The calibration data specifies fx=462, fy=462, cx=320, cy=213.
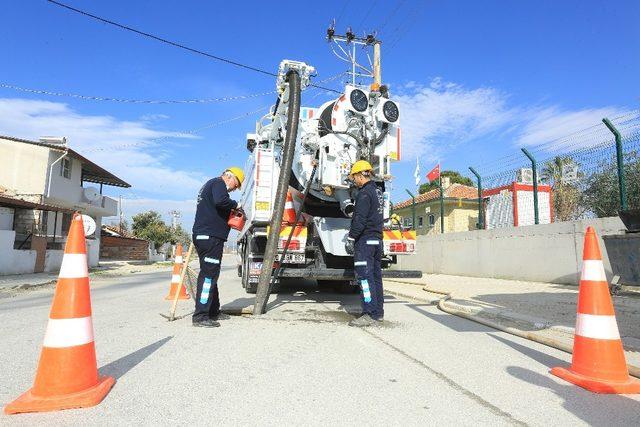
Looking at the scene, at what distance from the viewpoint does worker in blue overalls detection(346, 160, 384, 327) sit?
5645 millimetres

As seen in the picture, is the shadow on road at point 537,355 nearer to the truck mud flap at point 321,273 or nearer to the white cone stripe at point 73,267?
the truck mud flap at point 321,273

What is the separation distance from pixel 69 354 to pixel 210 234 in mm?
2807

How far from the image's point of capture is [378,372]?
11.5 feet

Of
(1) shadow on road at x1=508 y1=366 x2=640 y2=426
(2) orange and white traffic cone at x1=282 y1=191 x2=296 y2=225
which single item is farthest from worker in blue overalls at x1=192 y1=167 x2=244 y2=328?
(1) shadow on road at x1=508 y1=366 x2=640 y2=426

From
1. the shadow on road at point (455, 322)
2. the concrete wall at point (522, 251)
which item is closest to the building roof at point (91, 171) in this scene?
the concrete wall at point (522, 251)

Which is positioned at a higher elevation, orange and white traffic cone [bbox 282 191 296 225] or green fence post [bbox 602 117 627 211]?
green fence post [bbox 602 117 627 211]

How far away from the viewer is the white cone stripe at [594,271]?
3389mm

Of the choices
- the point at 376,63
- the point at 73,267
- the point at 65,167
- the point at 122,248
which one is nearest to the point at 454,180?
the point at 376,63

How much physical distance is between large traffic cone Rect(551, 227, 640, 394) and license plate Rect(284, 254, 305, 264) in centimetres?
414

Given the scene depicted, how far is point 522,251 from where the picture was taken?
12117 mm

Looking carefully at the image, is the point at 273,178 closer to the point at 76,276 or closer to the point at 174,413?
the point at 76,276

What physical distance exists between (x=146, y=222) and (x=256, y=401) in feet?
178

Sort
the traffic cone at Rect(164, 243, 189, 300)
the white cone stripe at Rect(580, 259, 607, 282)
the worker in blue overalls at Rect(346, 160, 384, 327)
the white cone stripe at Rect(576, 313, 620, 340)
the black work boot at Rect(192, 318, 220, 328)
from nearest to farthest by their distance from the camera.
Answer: the white cone stripe at Rect(576, 313, 620, 340) → the white cone stripe at Rect(580, 259, 607, 282) → the black work boot at Rect(192, 318, 220, 328) → the worker in blue overalls at Rect(346, 160, 384, 327) → the traffic cone at Rect(164, 243, 189, 300)

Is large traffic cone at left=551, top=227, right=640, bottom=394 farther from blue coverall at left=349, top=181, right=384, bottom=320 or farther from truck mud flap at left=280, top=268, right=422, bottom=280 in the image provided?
truck mud flap at left=280, top=268, right=422, bottom=280
